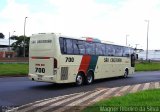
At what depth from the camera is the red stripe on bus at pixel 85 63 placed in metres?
21.0

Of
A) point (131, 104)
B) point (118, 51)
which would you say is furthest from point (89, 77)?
point (131, 104)

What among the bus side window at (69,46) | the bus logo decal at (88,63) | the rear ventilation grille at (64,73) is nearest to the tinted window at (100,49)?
the bus logo decal at (88,63)

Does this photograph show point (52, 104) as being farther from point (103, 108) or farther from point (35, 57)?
point (35, 57)

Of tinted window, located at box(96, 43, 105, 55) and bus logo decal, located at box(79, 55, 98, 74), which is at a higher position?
tinted window, located at box(96, 43, 105, 55)

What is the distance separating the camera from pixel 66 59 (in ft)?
63.5

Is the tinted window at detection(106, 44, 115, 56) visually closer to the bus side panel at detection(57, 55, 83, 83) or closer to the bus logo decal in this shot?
the bus logo decal

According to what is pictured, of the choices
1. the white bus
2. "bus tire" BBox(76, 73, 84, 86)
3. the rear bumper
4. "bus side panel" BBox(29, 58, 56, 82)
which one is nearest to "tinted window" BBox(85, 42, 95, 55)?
the white bus

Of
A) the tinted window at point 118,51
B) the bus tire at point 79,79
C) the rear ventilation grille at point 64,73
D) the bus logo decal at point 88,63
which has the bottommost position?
the bus tire at point 79,79

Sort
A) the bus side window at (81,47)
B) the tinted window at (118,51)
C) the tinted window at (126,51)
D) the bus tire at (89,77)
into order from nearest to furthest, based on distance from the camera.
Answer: the bus side window at (81,47) → the bus tire at (89,77) → the tinted window at (118,51) → the tinted window at (126,51)

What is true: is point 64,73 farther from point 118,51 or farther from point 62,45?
point 118,51

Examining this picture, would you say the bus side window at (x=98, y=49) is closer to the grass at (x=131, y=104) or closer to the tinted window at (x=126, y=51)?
the tinted window at (x=126, y=51)

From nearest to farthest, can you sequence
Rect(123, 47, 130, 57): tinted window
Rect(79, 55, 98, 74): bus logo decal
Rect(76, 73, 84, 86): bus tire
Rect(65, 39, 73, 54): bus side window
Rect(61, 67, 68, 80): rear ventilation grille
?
1. Rect(61, 67, 68, 80): rear ventilation grille
2. Rect(65, 39, 73, 54): bus side window
3. Rect(76, 73, 84, 86): bus tire
4. Rect(79, 55, 98, 74): bus logo decal
5. Rect(123, 47, 130, 57): tinted window

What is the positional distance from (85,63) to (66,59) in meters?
2.29

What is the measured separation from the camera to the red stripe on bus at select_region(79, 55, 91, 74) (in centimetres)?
2099
